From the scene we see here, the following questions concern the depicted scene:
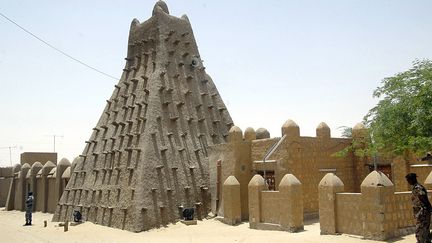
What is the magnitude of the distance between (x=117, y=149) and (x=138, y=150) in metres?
2.62

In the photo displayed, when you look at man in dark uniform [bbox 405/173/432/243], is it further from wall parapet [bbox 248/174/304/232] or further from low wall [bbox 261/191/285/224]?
low wall [bbox 261/191/285/224]

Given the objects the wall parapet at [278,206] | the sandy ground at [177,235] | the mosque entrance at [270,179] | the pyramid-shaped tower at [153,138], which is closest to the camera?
the sandy ground at [177,235]

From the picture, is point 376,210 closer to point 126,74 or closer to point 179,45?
point 179,45

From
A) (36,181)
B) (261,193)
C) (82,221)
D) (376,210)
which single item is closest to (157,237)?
(261,193)

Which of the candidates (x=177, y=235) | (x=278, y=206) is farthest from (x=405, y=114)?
(x=177, y=235)

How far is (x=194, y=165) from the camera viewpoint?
22969 mm

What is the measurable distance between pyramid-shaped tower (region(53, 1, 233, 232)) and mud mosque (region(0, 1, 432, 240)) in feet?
0.20

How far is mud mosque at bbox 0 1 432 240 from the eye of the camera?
16219 mm

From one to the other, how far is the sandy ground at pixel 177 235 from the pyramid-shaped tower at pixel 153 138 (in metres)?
0.92

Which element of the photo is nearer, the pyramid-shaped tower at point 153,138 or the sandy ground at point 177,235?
the sandy ground at point 177,235

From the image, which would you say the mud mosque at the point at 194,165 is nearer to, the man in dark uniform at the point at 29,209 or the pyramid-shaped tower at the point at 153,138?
the pyramid-shaped tower at the point at 153,138

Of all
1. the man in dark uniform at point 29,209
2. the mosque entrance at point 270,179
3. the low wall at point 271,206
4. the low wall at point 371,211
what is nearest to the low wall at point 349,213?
the low wall at point 371,211

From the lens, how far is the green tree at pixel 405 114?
12941 millimetres

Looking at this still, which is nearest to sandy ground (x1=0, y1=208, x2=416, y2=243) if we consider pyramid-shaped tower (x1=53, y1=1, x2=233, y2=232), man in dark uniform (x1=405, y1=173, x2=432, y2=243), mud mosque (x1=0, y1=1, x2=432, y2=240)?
mud mosque (x1=0, y1=1, x2=432, y2=240)
